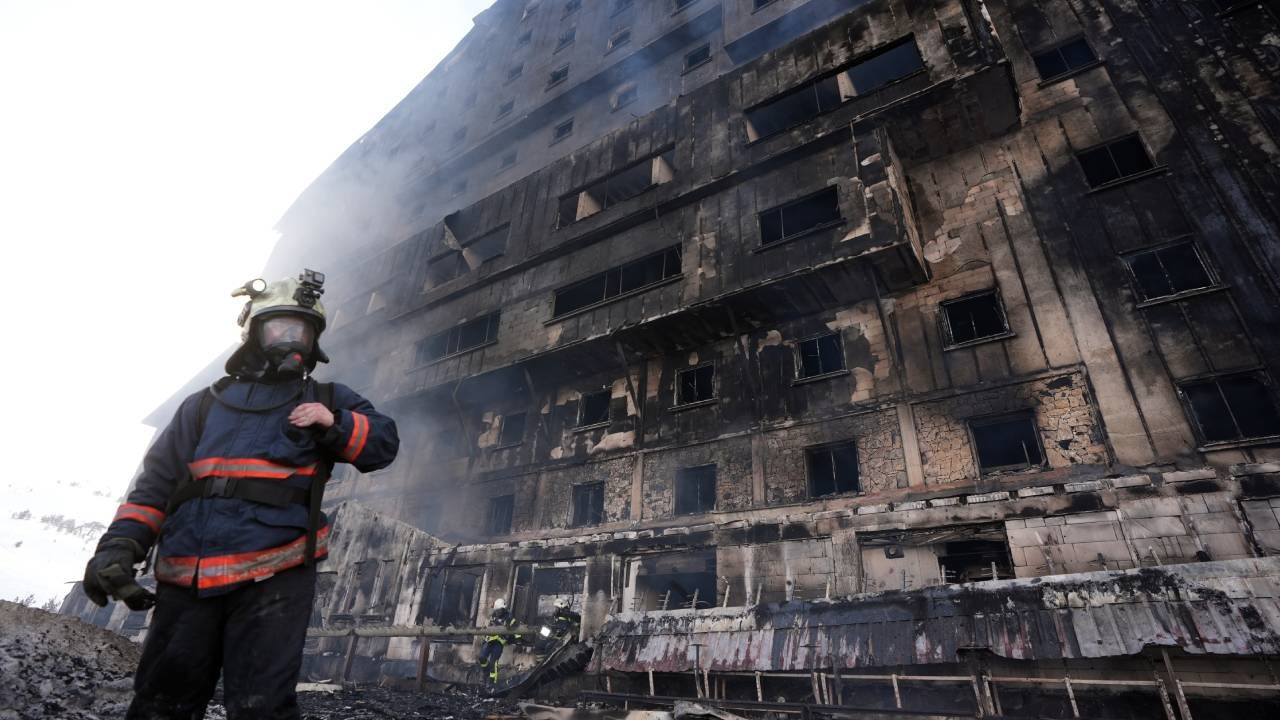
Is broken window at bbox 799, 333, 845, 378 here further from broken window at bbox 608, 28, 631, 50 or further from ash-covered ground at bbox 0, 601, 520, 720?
broken window at bbox 608, 28, 631, 50

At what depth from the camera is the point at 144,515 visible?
2.90m

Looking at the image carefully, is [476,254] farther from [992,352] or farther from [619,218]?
[992,352]

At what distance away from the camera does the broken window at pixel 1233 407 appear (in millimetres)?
9820

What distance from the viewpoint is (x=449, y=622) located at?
16.8 metres

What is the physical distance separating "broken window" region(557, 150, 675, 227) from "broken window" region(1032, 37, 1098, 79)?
1048 centimetres

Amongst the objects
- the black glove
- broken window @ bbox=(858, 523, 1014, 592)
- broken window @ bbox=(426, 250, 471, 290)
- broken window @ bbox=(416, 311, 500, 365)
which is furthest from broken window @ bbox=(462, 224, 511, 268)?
the black glove

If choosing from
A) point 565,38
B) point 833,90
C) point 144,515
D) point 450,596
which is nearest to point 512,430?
point 450,596

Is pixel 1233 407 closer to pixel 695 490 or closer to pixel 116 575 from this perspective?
pixel 695 490

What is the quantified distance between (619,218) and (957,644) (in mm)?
14460

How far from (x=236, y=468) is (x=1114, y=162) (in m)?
17.5

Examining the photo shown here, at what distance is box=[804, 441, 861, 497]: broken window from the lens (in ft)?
42.3

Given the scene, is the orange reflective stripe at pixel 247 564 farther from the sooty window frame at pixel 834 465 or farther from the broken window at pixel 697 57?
the broken window at pixel 697 57

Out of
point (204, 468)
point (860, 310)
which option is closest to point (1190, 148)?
point (860, 310)

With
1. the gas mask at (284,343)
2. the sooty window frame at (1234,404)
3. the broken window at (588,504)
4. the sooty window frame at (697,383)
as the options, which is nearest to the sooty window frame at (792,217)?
the sooty window frame at (697,383)
